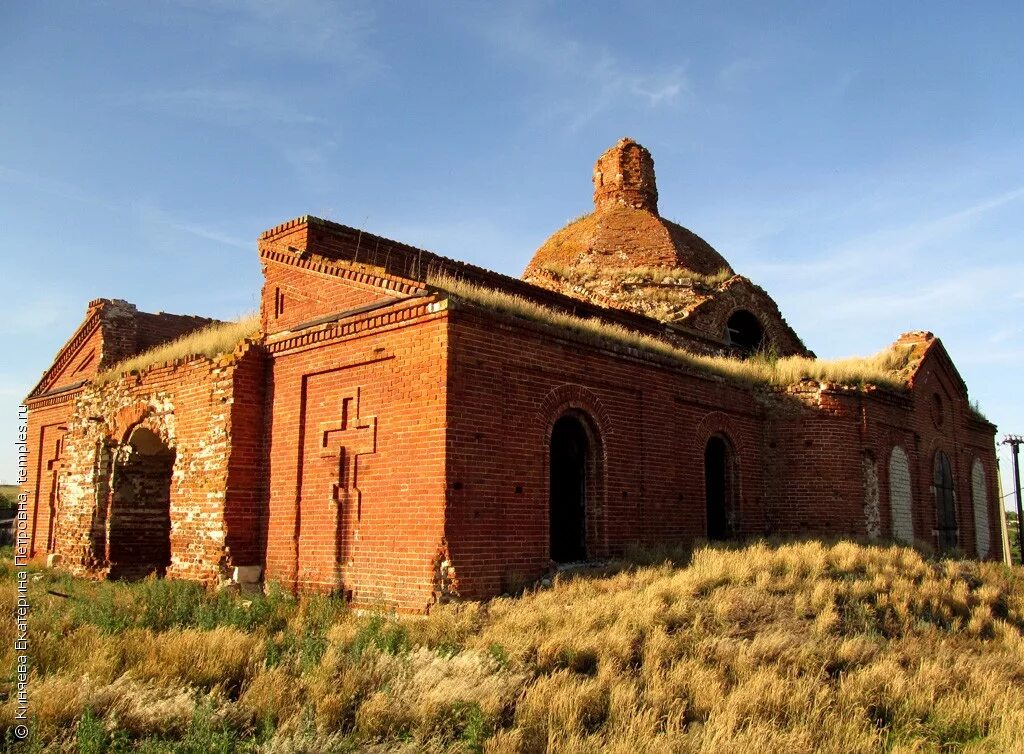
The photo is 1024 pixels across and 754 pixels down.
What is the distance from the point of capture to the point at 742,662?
7.36m

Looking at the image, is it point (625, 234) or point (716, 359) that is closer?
point (716, 359)

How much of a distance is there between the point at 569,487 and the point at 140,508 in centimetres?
848

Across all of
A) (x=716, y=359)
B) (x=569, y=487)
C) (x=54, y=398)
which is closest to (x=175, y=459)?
(x=569, y=487)

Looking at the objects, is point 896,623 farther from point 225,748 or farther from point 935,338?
point 935,338

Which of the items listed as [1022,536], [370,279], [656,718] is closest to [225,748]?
[656,718]

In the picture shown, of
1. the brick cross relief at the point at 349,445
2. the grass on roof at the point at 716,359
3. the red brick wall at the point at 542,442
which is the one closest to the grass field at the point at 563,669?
the red brick wall at the point at 542,442

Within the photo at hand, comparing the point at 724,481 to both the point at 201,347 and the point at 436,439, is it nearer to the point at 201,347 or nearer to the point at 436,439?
the point at 436,439

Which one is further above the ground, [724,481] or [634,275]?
[634,275]

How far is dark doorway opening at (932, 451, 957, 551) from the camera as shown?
1805 centimetres

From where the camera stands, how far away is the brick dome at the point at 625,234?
72.8 ft

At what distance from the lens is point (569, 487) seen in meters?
11.8

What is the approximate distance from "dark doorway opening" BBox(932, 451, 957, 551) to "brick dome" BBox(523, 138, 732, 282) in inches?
299

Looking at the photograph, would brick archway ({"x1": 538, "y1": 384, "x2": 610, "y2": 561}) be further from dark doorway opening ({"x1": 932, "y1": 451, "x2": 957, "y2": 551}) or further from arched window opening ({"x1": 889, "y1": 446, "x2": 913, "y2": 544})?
dark doorway opening ({"x1": 932, "y1": 451, "x2": 957, "y2": 551})

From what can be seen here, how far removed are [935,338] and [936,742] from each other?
14.0 m
